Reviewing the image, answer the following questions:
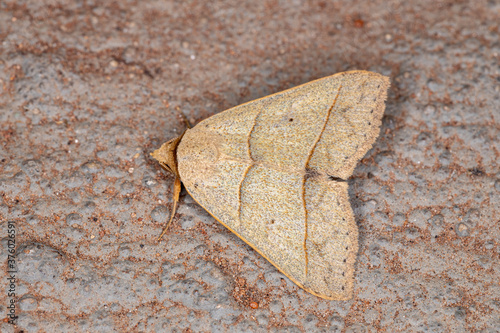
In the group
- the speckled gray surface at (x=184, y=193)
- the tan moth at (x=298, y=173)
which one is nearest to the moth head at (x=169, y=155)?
the tan moth at (x=298, y=173)

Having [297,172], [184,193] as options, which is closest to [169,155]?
[184,193]

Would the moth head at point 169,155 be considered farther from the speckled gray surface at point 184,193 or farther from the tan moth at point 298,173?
the speckled gray surface at point 184,193

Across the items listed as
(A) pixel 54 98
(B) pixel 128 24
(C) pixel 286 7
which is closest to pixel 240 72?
(C) pixel 286 7

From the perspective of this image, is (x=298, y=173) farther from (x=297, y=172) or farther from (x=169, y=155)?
(x=169, y=155)

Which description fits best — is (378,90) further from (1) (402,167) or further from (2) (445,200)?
(2) (445,200)

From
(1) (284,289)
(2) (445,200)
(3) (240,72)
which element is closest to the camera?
(1) (284,289)

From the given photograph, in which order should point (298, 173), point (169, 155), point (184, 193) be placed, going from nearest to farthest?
point (298, 173) → point (169, 155) → point (184, 193)
